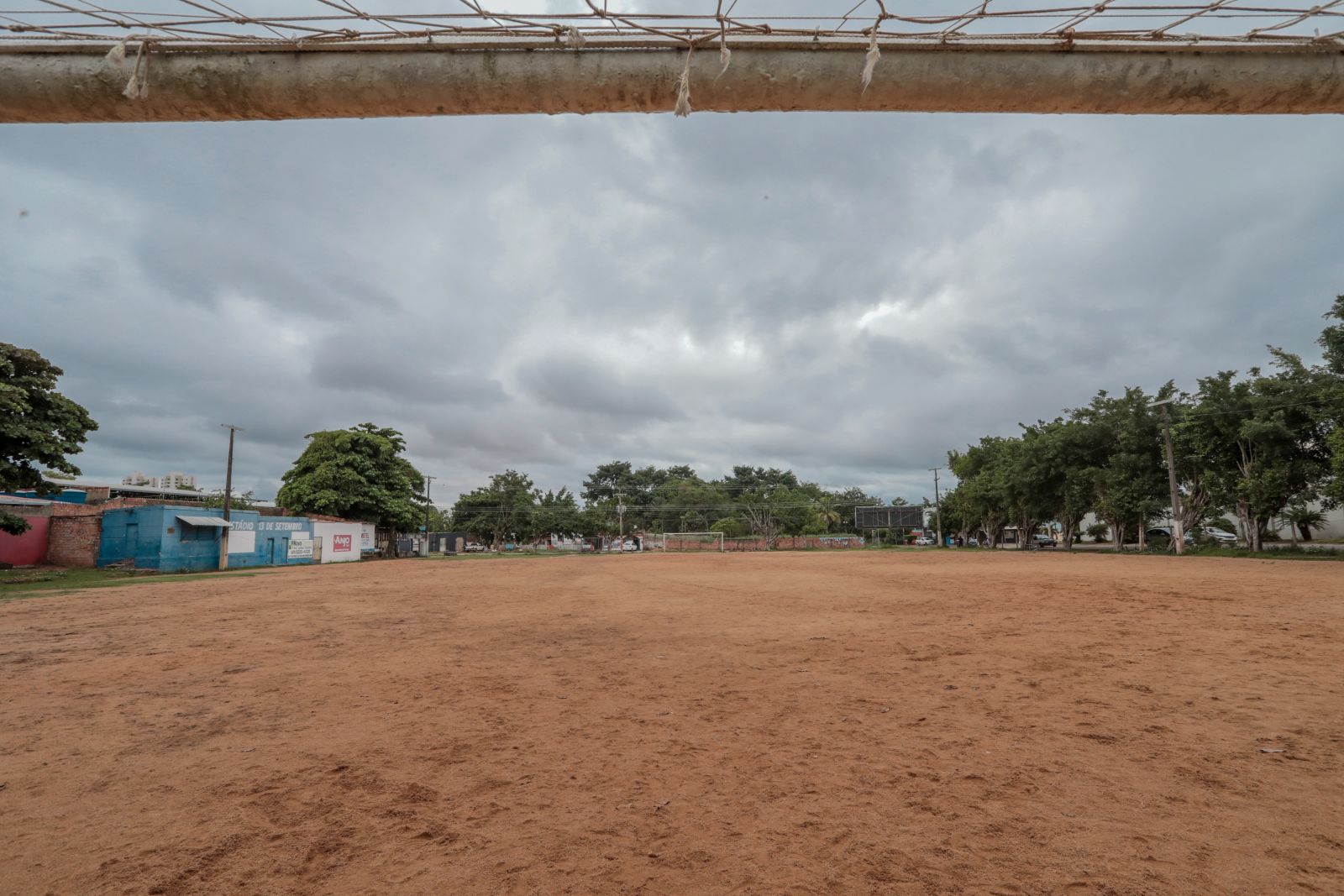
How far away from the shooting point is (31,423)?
20.7m

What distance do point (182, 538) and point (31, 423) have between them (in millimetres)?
10024

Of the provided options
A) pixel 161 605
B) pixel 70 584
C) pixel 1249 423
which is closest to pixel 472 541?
pixel 70 584

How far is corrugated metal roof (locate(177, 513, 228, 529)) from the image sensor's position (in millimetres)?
28812

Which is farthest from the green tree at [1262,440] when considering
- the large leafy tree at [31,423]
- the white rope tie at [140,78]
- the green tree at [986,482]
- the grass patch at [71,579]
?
the large leafy tree at [31,423]

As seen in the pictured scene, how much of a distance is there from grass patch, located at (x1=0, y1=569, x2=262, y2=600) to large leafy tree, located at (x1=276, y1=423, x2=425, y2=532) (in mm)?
13252

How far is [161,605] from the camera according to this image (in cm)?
1392

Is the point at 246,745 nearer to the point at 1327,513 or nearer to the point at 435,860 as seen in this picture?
the point at 435,860

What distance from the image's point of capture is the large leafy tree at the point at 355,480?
41094 millimetres

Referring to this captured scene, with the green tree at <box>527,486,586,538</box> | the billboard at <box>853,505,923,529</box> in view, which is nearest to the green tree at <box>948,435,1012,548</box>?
the billboard at <box>853,505,923,529</box>

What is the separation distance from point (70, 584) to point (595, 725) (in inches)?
985

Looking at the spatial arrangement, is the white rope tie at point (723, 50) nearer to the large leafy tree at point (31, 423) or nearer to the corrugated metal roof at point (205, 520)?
the large leafy tree at point (31, 423)

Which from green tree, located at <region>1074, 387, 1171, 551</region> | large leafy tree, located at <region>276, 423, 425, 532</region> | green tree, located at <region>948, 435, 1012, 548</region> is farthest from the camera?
green tree, located at <region>948, 435, 1012, 548</region>

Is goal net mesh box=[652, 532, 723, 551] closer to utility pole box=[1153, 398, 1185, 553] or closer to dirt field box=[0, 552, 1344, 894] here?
utility pole box=[1153, 398, 1185, 553]

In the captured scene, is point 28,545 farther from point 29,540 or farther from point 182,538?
point 182,538
